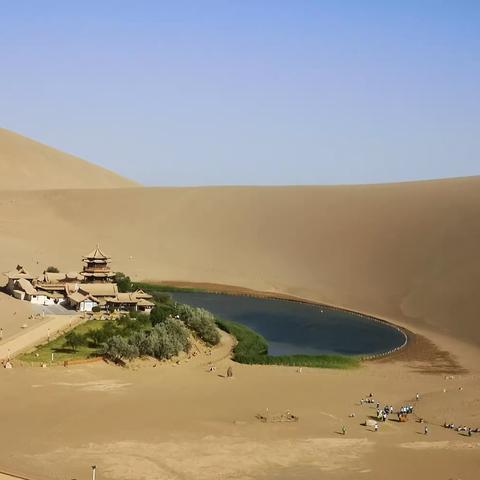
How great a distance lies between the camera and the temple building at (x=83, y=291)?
2163 inches

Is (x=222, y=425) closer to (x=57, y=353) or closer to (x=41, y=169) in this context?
(x=57, y=353)

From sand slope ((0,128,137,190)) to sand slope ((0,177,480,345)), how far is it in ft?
87.5

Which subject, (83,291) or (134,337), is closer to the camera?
(134,337)

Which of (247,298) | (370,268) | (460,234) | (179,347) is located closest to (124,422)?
(179,347)

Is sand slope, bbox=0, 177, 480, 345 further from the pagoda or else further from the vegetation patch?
the vegetation patch

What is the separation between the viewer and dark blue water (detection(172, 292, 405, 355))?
49.7 metres

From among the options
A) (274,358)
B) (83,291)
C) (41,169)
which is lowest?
(274,358)

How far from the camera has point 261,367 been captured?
139 feet

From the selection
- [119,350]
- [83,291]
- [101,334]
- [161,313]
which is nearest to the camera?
[119,350]

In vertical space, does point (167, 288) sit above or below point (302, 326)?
above

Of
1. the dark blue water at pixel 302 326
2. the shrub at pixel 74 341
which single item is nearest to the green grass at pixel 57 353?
the shrub at pixel 74 341

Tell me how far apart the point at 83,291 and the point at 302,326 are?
56.2ft

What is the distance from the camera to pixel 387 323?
59656mm

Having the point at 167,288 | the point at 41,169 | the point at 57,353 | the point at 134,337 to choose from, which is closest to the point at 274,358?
the point at 134,337
